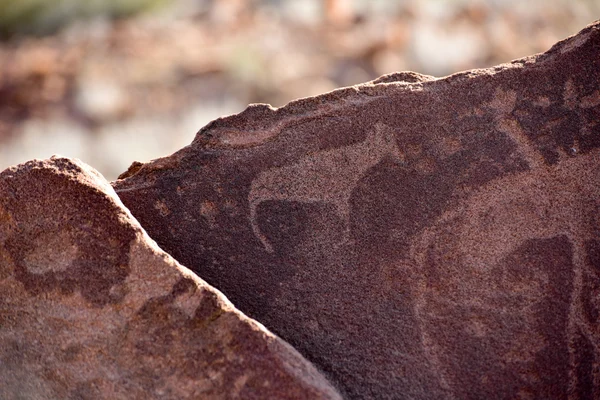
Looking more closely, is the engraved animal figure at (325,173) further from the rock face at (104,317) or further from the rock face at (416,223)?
the rock face at (104,317)

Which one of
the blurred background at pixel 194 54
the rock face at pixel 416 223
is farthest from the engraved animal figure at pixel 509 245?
the blurred background at pixel 194 54

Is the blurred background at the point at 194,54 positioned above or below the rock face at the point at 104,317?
above

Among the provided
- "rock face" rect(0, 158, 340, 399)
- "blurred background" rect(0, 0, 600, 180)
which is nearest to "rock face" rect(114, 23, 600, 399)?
"rock face" rect(0, 158, 340, 399)

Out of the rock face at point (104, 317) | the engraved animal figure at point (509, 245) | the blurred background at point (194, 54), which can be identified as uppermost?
the blurred background at point (194, 54)

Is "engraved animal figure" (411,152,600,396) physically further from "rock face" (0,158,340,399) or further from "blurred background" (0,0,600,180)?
"blurred background" (0,0,600,180)

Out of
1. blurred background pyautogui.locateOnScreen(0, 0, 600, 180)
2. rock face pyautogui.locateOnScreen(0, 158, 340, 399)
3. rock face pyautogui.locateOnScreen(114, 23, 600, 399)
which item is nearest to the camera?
rock face pyautogui.locateOnScreen(0, 158, 340, 399)

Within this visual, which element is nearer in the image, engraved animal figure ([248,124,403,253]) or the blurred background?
engraved animal figure ([248,124,403,253])
